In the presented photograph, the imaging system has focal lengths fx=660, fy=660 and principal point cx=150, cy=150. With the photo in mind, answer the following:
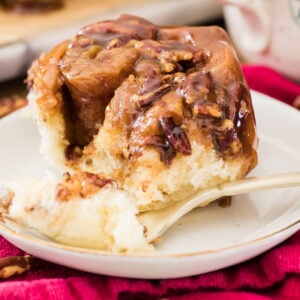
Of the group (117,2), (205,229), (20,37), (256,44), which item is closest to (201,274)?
(205,229)

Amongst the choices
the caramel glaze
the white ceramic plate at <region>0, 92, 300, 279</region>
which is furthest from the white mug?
the caramel glaze

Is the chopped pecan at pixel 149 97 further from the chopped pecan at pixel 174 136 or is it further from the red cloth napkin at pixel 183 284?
the red cloth napkin at pixel 183 284

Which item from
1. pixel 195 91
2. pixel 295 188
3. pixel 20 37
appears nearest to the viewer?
pixel 195 91

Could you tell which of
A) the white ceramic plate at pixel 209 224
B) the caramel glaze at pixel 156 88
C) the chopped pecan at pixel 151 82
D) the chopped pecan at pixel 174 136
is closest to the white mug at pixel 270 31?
the white ceramic plate at pixel 209 224

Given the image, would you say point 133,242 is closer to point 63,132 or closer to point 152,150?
point 152,150

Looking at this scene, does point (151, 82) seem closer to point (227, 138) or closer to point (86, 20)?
point (227, 138)

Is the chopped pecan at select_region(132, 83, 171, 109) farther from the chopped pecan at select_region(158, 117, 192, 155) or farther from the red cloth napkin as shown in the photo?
the red cloth napkin
